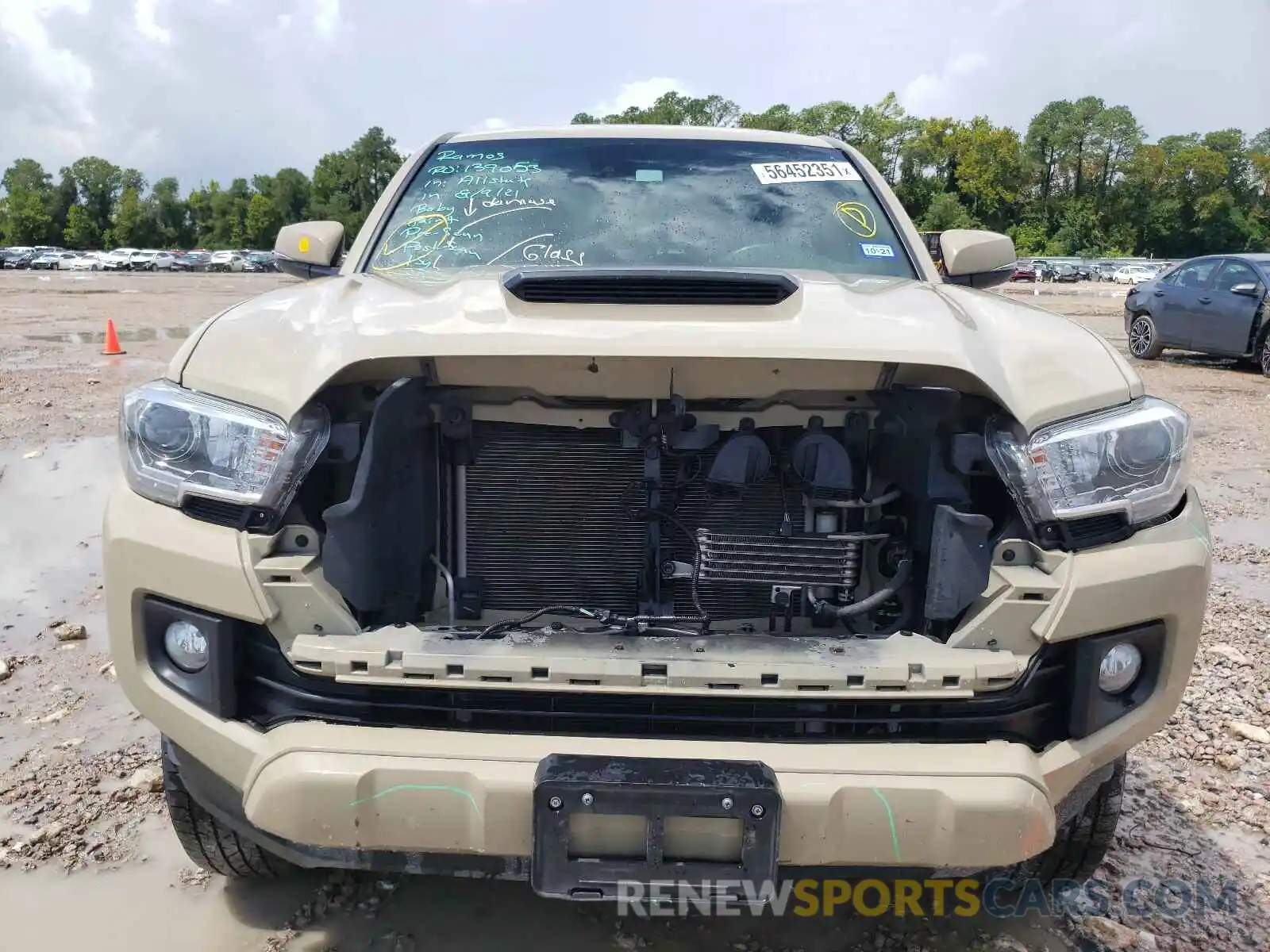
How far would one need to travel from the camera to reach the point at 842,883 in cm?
241

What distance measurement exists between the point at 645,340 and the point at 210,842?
1.58 m

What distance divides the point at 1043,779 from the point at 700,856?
67 cm

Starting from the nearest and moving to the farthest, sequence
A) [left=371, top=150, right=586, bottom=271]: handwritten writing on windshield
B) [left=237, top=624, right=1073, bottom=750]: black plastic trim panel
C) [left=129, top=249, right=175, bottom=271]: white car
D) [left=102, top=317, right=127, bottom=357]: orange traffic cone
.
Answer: [left=237, top=624, right=1073, bottom=750]: black plastic trim panel → [left=371, top=150, right=586, bottom=271]: handwritten writing on windshield → [left=102, top=317, right=127, bottom=357]: orange traffic cone → [left=129, top=249, right=175, bottom=271]: white car

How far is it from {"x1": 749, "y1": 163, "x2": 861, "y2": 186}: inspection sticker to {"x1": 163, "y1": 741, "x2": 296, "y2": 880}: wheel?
2552 millimetres

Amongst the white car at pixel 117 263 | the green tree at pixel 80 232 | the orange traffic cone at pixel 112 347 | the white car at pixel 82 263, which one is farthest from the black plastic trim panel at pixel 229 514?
the green tree at pixel 80 232

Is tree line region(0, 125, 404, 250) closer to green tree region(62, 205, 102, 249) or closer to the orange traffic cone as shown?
green tree region(62, 205, 102, 249)

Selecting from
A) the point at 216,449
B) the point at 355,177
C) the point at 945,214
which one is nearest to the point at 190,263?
the point at 355,177

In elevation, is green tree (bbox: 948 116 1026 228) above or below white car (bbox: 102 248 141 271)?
above

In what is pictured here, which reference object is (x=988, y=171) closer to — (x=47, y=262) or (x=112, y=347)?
(x=47, y=262)

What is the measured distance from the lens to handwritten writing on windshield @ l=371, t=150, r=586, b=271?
297 cm

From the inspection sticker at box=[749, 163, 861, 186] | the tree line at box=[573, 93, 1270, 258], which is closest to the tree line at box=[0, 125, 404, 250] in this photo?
the tree line at box=[573, 93, 1270, 258]

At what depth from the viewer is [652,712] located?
1.84 meters

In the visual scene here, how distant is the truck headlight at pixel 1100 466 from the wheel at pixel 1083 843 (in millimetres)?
636

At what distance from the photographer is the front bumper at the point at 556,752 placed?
5.54 ft
